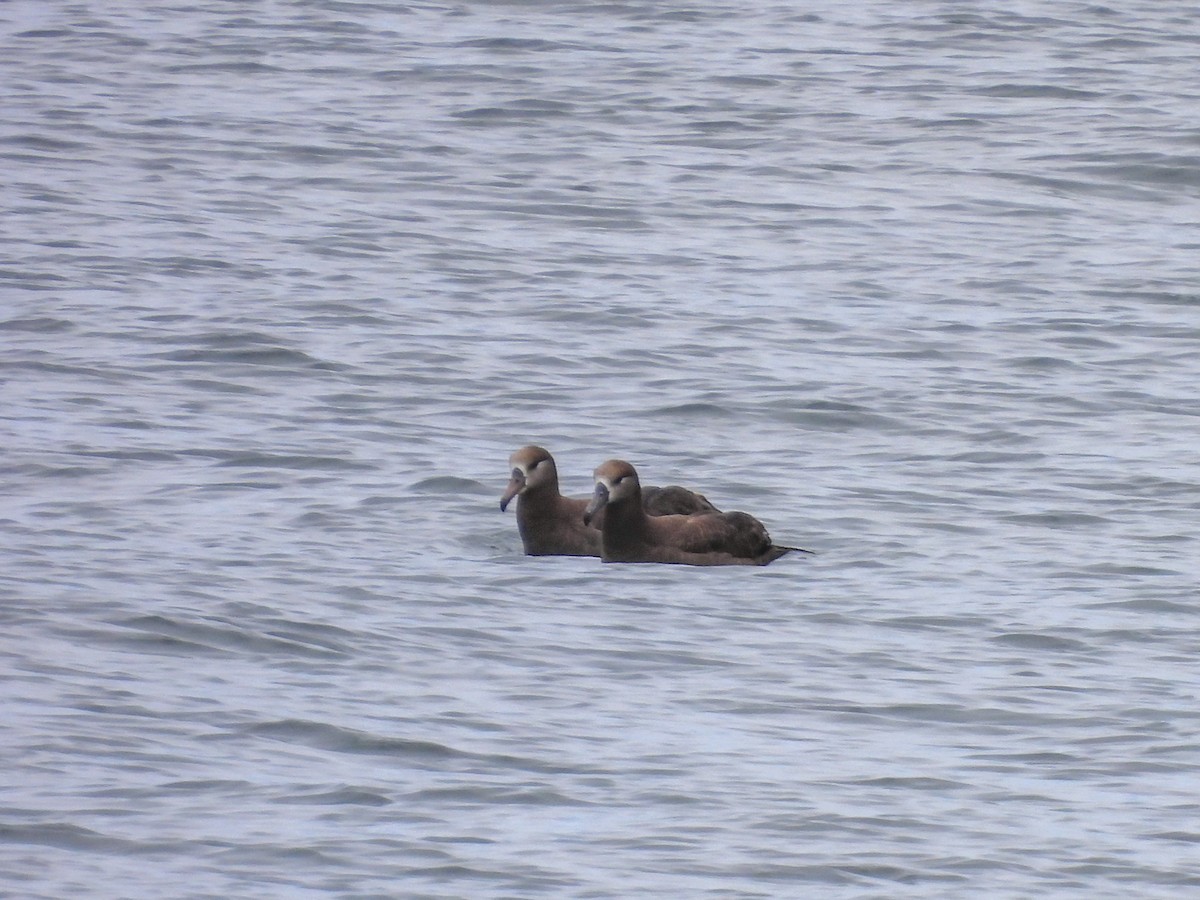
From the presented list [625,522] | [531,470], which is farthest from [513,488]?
[625,522]

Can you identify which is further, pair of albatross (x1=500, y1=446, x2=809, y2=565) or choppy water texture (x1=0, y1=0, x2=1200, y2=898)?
pair of albatross (x1=500, y1=446, x2=809, y2=565)

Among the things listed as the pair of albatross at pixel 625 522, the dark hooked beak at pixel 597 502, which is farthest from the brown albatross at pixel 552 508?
the dark hooked beak at pixel 597 502

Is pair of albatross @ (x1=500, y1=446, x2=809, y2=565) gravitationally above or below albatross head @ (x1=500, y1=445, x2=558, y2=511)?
below

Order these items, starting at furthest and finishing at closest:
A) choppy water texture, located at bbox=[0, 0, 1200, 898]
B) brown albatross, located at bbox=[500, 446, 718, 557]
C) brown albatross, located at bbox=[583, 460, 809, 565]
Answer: brown albatross, located at bbox=[500, 446, 718, 557]
brown albatross, located at bbox=[583, 460, 809, 565]
choppy water texture, located at bbox=[0, 0, 1200, 898]

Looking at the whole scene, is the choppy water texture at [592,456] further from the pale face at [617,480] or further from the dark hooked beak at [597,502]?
the pale face at [617,480]

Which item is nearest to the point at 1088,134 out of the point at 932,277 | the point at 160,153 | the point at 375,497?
the point at 932,277

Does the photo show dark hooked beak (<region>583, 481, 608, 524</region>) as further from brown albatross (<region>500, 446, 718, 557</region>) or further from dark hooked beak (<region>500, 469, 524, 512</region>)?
dark hooked beak (<region>500, 469, 524, 512</region>)

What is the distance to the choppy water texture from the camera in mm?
8664

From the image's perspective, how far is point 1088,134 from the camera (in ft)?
81.4

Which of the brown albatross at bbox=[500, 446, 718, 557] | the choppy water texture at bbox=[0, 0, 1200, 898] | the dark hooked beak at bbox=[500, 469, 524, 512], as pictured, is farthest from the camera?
the brown albatross at bbox=[500, 446, 718, 557]

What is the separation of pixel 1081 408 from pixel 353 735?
24.4ft

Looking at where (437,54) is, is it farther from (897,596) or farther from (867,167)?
(897,596)

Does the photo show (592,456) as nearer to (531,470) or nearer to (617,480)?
(531,470)

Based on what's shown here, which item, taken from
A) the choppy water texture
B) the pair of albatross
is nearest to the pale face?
the pair of albatross
